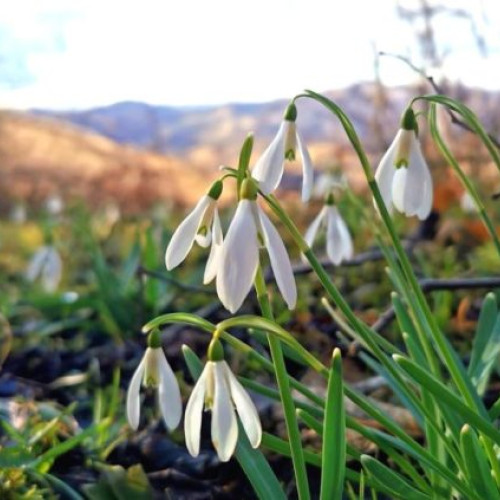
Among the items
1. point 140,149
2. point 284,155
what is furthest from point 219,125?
point 284,155

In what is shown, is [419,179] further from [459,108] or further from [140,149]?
[140,149]

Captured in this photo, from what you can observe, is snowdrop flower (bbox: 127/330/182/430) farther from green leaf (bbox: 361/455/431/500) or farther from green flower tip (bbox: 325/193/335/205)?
green flower tip (bbox: 325/193/335/205)

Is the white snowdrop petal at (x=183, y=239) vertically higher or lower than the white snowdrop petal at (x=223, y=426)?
higher

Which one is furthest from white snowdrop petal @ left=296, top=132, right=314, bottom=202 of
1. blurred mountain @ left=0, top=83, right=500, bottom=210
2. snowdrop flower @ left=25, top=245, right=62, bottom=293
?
blurred mountain @ left=0, top=83, right=500, bottom=210

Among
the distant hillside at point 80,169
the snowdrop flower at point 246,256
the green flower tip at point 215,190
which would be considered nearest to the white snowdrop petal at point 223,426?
the snowdrop flower at point 246,256

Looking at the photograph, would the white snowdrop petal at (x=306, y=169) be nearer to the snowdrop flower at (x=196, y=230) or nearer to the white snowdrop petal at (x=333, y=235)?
the snowdrop flower at (x=196, y=230)

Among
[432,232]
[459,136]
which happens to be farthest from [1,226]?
[432,232]
